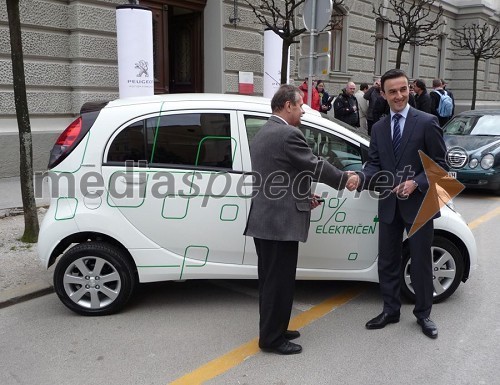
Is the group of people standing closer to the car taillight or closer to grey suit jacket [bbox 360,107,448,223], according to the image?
grey suit jacket [bbox 360,107,448,223]

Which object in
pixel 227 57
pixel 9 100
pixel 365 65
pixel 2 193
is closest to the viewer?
pixel 2 193

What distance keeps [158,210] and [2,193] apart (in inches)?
194

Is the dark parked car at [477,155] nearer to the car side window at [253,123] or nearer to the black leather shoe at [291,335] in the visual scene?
the car side window at [253,123]

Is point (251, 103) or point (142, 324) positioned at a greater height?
point (251, 103)

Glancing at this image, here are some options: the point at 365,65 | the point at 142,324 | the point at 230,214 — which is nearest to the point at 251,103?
the point at 230,214

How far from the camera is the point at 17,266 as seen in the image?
16.4 feet

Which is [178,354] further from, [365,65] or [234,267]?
[365,65]

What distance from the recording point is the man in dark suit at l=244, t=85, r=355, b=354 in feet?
10.4

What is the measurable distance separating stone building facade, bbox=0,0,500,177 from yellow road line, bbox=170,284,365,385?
5040 mm

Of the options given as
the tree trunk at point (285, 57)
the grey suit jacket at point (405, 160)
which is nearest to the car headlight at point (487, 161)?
the tree trunk at point (285, 57)

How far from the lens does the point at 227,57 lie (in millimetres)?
12438

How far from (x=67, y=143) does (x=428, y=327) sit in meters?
3.01

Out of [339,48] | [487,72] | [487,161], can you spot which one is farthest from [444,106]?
[487,72]

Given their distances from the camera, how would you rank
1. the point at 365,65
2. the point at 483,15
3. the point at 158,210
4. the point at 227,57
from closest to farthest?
the point at 158,210 < the point at 227,57 < the point at 365,65 < the point at 483,15
